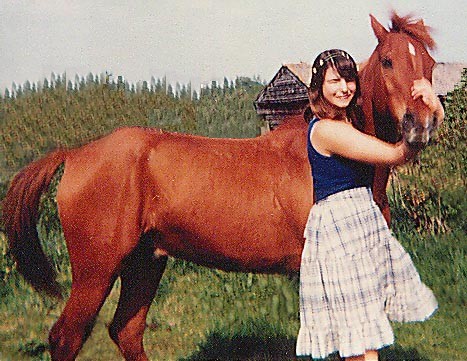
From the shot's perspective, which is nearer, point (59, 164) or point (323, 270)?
point (323, 270)

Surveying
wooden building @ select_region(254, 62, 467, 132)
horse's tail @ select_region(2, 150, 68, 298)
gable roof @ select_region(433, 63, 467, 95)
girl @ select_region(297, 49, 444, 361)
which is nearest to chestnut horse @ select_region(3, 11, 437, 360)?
horse's tail @ select_region(2, 150, 68, 298)

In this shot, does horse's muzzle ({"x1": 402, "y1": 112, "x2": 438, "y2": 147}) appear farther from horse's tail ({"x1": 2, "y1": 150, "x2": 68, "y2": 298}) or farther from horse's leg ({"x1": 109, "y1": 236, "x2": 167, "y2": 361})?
horse's tail ({"x1": 2, "y1": 150, "x2": 68, "y2": 298})

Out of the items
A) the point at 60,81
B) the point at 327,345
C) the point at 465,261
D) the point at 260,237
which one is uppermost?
the point at 60,81

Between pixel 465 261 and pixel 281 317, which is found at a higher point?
pixel 465 261

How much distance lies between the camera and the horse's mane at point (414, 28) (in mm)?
2922

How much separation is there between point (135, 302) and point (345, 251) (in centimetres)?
179

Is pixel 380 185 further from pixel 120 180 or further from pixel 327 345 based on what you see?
pixel 120 180

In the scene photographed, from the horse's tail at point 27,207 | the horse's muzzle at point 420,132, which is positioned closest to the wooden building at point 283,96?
the horse's tail at point 27,207

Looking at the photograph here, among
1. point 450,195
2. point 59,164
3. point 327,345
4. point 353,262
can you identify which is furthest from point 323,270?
point 450,195

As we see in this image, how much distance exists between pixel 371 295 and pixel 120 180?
5.23 ft

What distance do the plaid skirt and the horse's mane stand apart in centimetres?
90

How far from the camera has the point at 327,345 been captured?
2596mm

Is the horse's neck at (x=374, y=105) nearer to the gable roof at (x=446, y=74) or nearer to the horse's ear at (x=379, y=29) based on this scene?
the horse's ear at (x=379, y=29)

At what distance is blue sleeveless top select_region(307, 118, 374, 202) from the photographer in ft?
8.44
